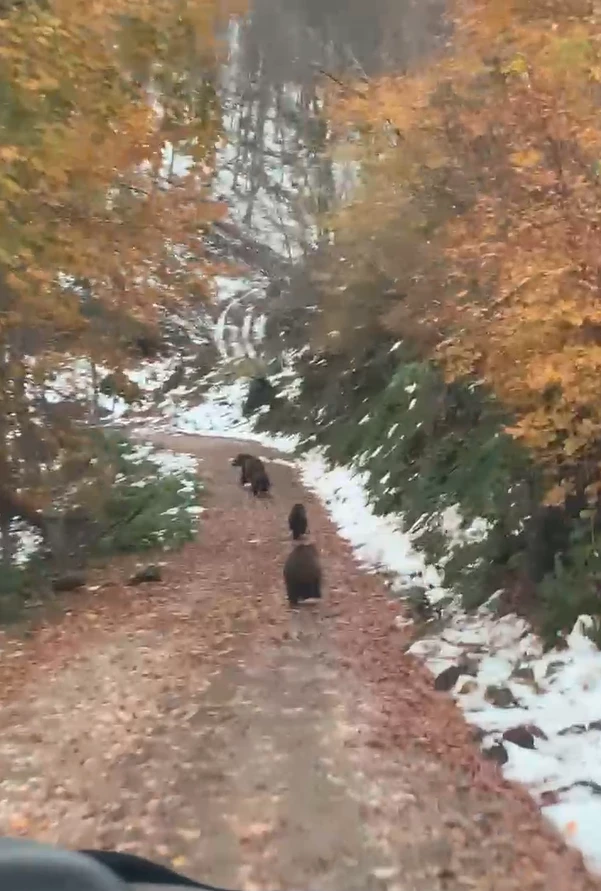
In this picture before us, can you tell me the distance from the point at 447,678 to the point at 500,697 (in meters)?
0.81

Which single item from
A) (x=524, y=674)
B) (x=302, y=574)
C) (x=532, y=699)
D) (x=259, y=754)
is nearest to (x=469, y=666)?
(x=524, y=674)

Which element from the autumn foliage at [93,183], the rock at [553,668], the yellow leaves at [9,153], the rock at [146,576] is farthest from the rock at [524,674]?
the rock at [146,576]

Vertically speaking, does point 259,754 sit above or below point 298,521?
below

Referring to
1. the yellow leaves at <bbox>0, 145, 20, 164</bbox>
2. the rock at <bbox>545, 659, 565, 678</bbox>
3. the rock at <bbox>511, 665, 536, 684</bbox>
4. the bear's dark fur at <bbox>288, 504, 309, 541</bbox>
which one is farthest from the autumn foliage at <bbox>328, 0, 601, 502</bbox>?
the bear's dark fur at <bbox>288, 504, 309, 541</bbox>

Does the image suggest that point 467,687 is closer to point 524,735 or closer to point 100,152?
point 524,735

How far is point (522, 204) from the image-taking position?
8547mm

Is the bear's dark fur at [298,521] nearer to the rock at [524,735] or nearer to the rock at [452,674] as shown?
the rock at [452,674]

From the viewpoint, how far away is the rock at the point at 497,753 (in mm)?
7777

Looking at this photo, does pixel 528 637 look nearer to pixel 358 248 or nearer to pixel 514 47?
pixel 514 47

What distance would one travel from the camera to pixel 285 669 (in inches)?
396

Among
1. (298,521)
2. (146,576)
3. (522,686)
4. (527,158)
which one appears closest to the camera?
(527,158)

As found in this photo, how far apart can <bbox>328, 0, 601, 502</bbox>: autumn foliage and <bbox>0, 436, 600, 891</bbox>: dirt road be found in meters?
2.67

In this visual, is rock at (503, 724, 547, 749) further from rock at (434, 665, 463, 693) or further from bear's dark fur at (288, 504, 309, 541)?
bear's dark fur at (288, 504, 309, 541)

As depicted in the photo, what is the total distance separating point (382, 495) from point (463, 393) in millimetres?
3357
